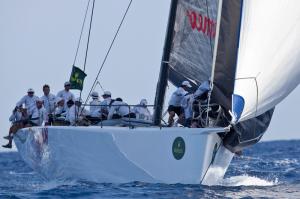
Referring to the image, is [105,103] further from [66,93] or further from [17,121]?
[17,121]

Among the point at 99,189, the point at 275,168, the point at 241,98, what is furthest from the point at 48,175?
the point at 275,168

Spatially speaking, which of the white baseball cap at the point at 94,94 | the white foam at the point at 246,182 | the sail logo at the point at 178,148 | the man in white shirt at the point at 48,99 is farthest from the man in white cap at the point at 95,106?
the sail logo at the point at 178,148

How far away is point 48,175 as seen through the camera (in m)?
18.0

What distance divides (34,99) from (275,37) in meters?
5.56

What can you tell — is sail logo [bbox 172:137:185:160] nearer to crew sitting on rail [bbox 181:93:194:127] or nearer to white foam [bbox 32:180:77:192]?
crew sitting on rail [bbox 181:93:194:127]

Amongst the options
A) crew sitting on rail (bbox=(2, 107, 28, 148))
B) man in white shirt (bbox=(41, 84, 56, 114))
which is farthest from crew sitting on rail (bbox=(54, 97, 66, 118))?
crew sitting on rail (bbox=(2, 107, 28, 148))

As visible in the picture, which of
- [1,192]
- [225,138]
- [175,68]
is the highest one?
[175,68]

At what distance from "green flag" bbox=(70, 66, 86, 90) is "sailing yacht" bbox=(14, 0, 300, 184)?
177cm

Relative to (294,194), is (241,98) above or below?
above

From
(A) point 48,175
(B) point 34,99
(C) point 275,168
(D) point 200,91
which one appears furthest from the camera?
(C) point 275,168

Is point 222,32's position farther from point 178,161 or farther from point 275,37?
point 178,161

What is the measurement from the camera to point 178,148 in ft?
51.4

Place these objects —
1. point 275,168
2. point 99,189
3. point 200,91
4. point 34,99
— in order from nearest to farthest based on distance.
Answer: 1. point 99,189
2. point 200,91
3. point 34,99
4. point 275,168

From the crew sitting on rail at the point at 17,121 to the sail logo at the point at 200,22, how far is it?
3.62 m
